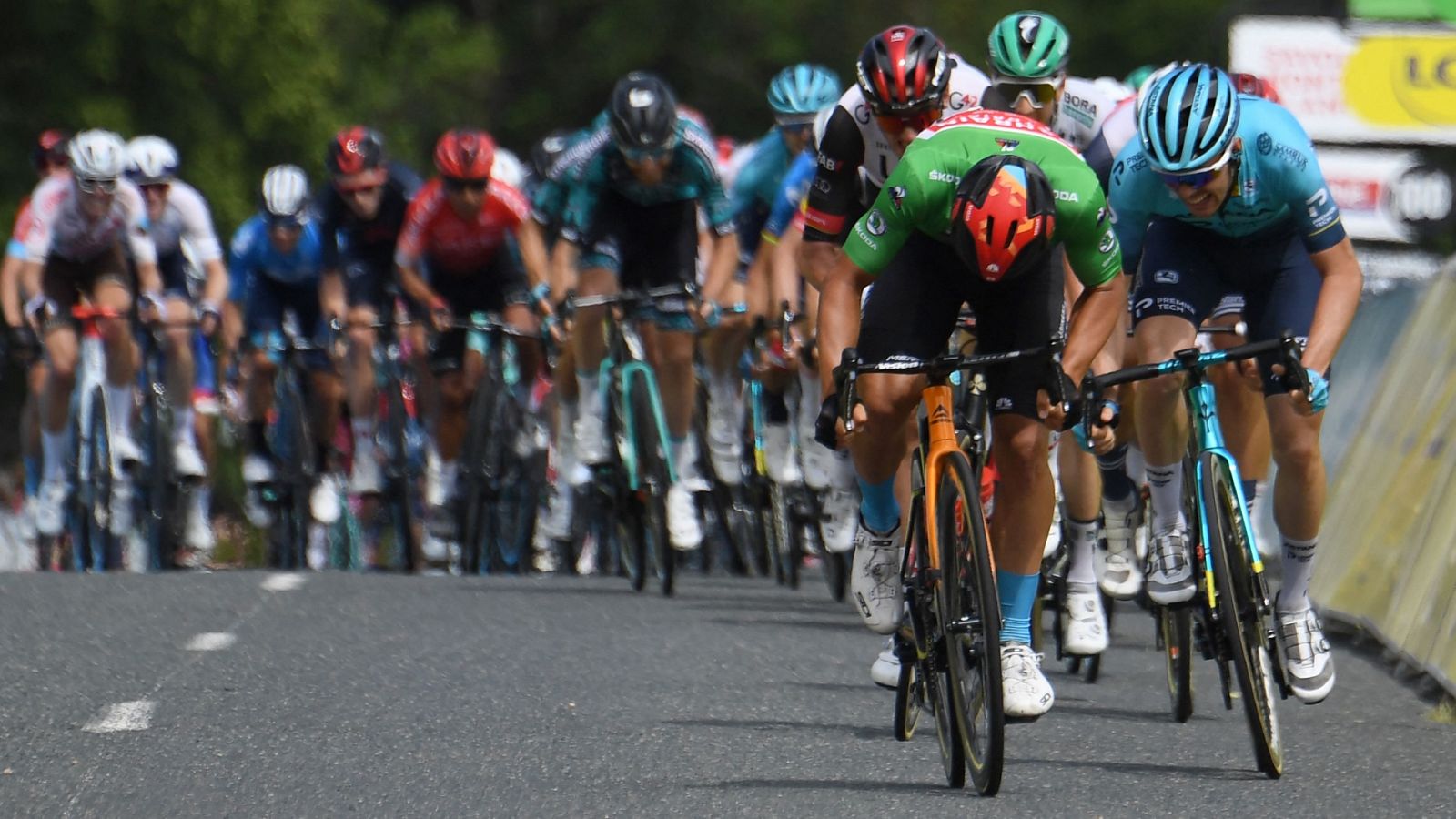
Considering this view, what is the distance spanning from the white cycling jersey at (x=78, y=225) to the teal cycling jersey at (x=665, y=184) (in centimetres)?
300

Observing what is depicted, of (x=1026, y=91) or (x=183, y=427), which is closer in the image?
(x=1026, y=91)

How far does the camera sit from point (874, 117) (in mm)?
9578

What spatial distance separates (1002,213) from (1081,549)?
9.91ft

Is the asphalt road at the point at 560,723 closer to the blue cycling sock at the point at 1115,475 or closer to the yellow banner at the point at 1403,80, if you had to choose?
the blue cycling sock at the point at 1115,475

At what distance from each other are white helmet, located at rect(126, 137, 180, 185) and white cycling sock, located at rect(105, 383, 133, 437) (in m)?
1.93

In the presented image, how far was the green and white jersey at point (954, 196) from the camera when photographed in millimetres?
7738

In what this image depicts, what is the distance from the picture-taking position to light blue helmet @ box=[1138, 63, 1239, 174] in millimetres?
8391

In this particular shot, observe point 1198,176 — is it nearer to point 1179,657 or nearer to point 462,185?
point 1179,657

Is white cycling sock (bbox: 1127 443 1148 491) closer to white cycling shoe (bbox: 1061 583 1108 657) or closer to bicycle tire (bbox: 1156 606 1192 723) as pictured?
white cycling shoe (bbox: 1061 583 1108 657)

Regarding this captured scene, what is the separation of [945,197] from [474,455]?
7164 mm

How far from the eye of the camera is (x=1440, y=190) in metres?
29.2

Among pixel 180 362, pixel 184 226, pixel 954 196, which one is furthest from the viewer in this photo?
pixel 184 226

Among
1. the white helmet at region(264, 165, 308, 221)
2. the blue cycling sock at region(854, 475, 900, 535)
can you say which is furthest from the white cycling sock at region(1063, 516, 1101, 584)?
the white helmet at region(264, 165, 308, 221)

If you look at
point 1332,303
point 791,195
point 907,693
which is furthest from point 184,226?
point 1332,303
